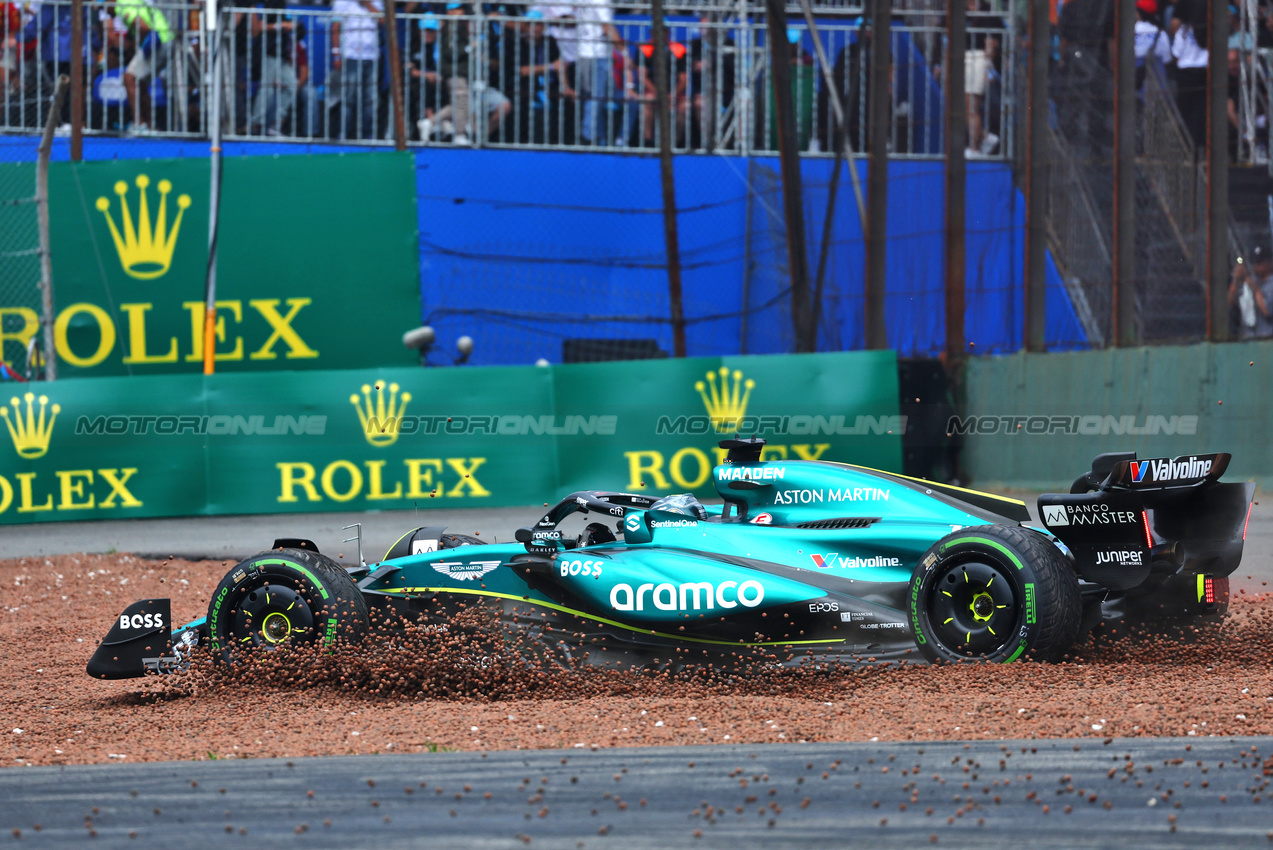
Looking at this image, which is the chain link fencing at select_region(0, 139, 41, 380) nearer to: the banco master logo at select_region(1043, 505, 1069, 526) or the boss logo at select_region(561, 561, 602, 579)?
the boss logo at select_region(561, 561, 602, 579)

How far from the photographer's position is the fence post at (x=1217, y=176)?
11.6m

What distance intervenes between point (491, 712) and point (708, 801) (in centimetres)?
189

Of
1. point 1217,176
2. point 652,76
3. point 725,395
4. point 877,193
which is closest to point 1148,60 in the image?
point 877,193

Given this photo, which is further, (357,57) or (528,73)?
(528,73)

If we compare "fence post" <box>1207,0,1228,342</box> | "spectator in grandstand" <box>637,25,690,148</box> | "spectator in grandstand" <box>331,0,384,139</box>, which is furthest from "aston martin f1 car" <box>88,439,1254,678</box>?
"spectator in grandstand" <box>331,0,384,139</box>

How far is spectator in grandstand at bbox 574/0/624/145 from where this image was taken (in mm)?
16422

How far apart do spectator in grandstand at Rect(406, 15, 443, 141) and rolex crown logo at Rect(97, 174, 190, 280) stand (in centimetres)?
328

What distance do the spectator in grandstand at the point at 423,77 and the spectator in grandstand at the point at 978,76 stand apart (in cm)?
641

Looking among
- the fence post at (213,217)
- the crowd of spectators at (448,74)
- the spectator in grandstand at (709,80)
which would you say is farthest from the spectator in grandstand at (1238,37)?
the fence post at (213,217)

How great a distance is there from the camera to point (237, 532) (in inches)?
464

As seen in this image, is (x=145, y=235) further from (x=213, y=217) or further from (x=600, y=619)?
(x=600, y=619)

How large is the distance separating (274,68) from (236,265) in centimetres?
290

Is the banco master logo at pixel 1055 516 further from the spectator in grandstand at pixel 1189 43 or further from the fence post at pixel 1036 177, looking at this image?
the spectator in grandstand at pixel 1189 43

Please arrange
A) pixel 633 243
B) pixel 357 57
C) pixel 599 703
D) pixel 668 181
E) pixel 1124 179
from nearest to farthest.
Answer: pixel 599 703 < pixel 1124 179 < pixel 668 181 < pixel 357 57 < pixel 633 243
